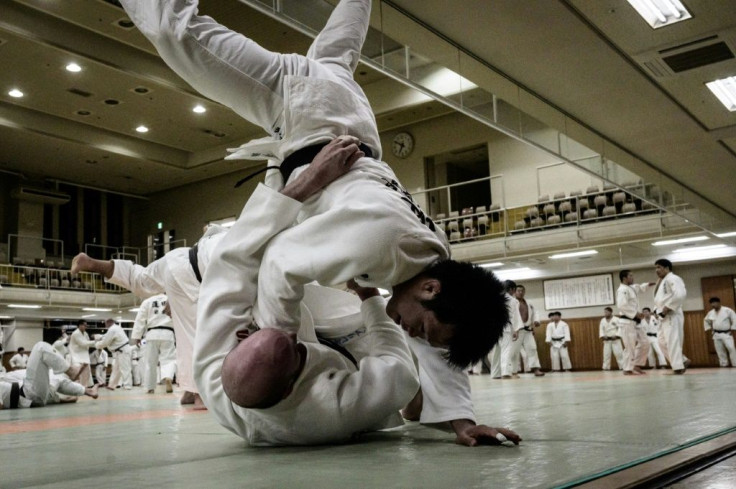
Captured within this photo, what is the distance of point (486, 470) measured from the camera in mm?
1362

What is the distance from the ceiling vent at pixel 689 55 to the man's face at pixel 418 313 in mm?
4872

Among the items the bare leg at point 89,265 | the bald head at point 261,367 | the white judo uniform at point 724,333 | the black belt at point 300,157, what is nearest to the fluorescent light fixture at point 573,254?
the white judo uniform at point 724,333

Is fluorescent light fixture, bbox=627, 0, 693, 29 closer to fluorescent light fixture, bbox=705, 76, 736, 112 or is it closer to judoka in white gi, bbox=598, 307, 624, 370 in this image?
fluorescent light fixture, bbox=705, 76, 736, 112

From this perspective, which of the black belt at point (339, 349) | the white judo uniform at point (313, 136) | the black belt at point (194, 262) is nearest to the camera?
the white judo uniform at point (313, 136)

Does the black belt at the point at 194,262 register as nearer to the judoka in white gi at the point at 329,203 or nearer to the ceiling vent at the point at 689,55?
the judoka in white gi at the point at 329,203

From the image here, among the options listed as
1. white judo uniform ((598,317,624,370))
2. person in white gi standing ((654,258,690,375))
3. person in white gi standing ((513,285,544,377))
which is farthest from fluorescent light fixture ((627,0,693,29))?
white judo uniform ((598,317,624,370))

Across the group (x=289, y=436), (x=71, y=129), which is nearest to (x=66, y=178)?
(x=71, y=129)

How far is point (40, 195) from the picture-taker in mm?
19109

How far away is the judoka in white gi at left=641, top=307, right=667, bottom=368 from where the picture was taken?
12.6 m

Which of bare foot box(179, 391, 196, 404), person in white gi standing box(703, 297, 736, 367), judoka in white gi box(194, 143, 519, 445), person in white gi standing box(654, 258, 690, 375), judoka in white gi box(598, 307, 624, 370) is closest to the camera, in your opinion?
judoka in white gi box(194, 143, 519, 445)

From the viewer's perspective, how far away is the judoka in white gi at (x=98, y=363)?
15648mm

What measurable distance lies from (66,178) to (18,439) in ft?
60.5

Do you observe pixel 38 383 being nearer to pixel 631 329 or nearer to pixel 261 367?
pixel 261 367

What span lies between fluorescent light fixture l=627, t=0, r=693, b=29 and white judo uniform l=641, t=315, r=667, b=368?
8227mm
